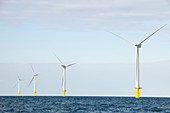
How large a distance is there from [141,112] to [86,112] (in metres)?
10.2

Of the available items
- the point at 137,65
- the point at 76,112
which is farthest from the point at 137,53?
the point at 76,112

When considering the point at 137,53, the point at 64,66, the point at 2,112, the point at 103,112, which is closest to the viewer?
the point at 2,112

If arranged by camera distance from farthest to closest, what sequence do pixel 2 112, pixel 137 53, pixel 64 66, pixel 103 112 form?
pixel 64 66 → pixel 137 53 → pixel 103 112 → pixel 2 112

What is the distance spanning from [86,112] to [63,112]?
3.97 meters

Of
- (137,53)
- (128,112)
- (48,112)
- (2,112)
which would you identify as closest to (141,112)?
(128,112)

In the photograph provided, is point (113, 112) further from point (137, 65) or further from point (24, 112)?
point (137, 65)

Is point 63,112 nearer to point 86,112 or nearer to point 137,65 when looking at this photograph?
point 86,112

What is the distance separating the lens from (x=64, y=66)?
193m

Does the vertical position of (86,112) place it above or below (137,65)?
below

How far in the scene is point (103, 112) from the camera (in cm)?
8262

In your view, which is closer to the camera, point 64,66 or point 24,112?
point 24,112

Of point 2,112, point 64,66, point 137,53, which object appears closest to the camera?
point 2,112

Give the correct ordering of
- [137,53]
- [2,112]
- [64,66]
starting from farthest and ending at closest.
A: [64,66]
[137,53]
[2,112]

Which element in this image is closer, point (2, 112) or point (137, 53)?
point (2, 112)
